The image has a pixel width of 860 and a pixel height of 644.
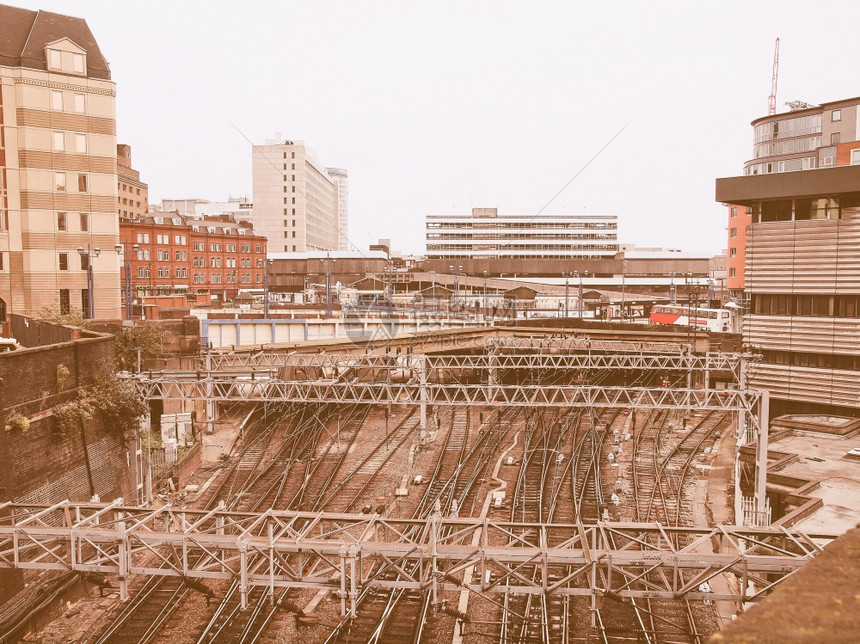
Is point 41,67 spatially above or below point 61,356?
above

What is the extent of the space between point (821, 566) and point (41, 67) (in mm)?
35564

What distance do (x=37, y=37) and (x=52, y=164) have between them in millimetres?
6332

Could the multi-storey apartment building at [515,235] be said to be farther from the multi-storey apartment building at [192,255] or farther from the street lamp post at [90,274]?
the street lamp post at [90,274]

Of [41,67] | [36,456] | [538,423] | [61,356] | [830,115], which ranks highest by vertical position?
[830,115]

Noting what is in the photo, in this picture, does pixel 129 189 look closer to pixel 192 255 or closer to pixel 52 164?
pixel 192 255

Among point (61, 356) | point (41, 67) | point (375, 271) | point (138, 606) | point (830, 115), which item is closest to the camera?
point (138, 606)

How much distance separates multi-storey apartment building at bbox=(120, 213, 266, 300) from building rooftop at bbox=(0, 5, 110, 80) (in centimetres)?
3024

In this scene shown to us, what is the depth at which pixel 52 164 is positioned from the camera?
98.8 ft

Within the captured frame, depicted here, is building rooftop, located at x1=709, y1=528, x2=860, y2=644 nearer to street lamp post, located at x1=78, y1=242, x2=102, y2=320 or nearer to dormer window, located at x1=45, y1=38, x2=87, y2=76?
street lamp post, located at x1=78, y1=242, x2=102, y2=320

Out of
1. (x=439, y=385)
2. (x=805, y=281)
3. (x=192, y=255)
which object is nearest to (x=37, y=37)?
(x=439, y=385)

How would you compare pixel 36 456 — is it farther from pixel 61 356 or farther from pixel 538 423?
pixel 538 423

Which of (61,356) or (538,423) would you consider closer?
(61,356)

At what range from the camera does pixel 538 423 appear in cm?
3497

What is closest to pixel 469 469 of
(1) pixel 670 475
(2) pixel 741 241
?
(1) pixel 670 475
